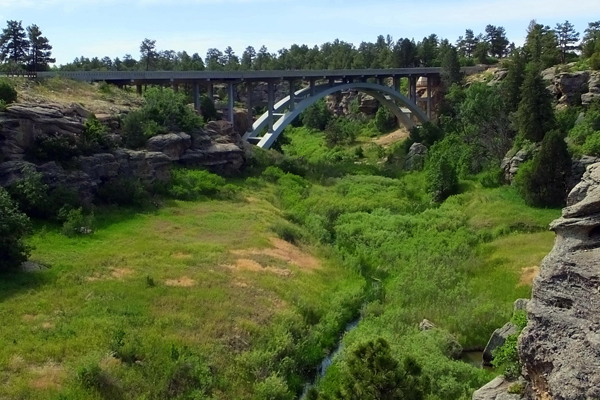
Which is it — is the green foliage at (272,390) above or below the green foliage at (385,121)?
below

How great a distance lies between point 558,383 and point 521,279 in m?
18.6

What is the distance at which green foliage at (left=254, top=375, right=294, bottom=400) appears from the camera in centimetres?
1768

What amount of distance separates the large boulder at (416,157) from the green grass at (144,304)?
2600 centimetres

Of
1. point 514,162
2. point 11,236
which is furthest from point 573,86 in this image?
point 11,236

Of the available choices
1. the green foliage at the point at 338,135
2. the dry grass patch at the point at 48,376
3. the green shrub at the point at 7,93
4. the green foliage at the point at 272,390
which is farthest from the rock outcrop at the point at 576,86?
the dry grass patch at the point at 48,376

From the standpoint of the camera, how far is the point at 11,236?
2430 cm

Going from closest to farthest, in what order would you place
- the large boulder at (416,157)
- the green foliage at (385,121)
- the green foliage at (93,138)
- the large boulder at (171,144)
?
the green foliage at (93,138) → the large boulder at (171,144) → the large boulder at (416,157) → the green foliage at (385,121)

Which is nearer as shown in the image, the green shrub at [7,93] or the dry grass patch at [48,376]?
the dry grass patch at [48,376]

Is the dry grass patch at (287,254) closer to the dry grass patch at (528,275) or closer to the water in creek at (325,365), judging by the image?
the water in creek at (325,365)

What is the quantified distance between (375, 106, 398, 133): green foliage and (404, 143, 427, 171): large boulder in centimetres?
1674

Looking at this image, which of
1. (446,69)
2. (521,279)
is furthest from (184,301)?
(446,69)

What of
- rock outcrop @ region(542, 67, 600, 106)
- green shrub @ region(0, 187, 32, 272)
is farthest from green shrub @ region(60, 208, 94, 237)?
rock outcrop @ region(542, 67, 600, 106)

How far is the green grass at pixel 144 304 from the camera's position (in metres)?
17.8

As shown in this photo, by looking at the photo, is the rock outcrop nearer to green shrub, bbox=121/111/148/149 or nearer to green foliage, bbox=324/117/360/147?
green foliage, bbox=324/117/360/147
